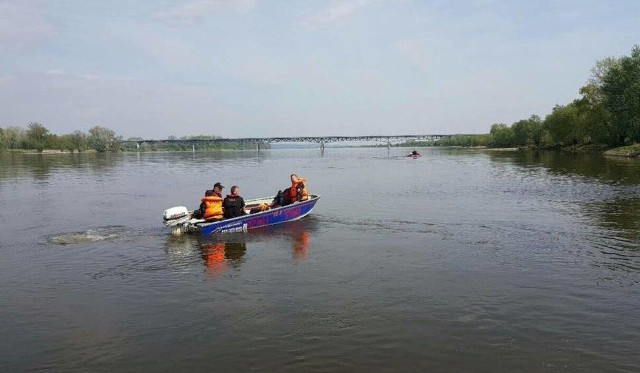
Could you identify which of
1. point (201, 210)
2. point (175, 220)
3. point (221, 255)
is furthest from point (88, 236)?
point (221, 255)

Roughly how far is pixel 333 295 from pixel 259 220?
9.63m

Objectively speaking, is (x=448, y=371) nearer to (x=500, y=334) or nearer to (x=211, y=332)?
(x=500, y=334)

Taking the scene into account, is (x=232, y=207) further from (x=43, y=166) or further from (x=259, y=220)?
(x=43, y=166)

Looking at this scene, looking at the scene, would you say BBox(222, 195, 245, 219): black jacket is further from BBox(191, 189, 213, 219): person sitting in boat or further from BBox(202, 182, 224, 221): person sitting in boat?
BBox(191, 189, 213, 219): person sitting in boat

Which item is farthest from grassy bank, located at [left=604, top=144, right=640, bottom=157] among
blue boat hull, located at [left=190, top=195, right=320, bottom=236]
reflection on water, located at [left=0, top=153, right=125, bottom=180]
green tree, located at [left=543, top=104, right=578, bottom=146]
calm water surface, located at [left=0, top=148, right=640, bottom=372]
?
reflection on water, located at [left=0, top=153, right=125, bottom=180]

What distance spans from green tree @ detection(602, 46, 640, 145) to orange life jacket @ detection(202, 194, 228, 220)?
269 feet

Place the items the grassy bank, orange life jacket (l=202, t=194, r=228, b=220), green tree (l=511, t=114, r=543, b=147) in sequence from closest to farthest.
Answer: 1. orange life jacket (l=202, t=194, r=228, b=220)
2. the grassy bank
3. green tree (l=511, t=114, r=543, b=147)

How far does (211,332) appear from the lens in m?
10.0

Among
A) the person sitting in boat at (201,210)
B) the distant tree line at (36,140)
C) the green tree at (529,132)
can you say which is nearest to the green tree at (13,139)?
the distant tree line at (36,140)

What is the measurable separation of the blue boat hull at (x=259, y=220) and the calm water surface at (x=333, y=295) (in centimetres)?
59

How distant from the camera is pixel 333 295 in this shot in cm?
1221

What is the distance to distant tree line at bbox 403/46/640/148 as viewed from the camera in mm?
82062

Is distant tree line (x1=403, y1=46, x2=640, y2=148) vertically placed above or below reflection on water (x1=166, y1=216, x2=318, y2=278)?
above

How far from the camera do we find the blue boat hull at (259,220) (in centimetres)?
1972
